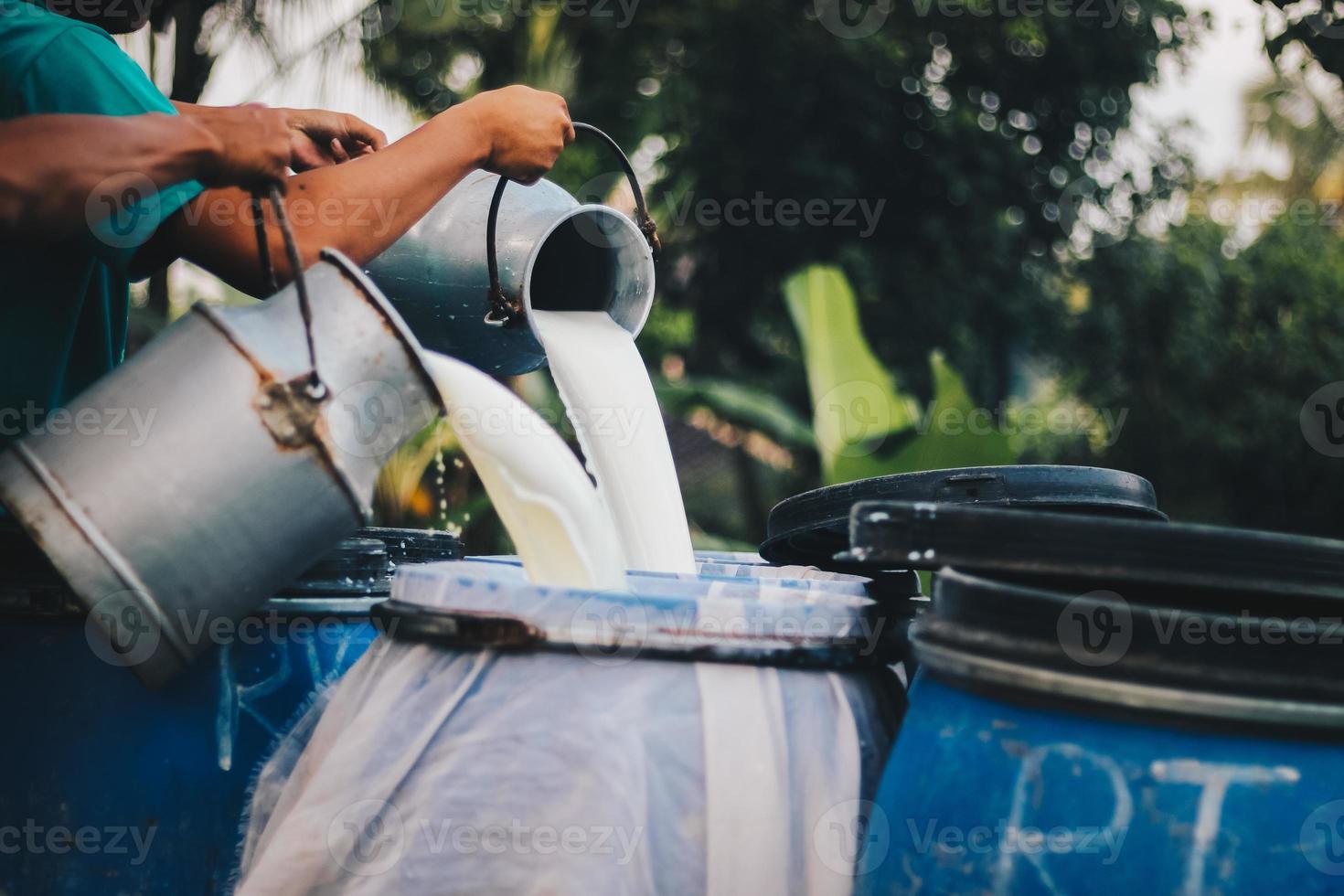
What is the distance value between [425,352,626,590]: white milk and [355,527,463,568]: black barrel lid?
37 centimetres

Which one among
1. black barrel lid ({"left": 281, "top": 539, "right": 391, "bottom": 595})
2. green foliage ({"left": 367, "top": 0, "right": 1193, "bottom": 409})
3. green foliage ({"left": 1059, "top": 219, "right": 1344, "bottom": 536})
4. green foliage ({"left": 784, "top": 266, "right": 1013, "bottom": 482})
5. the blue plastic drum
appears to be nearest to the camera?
the blue plastic drum

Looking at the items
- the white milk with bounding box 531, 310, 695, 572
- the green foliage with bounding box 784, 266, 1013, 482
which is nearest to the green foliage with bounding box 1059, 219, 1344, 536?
the green foliage with bounding box 784, 266, 1013, 482

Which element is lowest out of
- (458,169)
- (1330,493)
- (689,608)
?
(1330,493)

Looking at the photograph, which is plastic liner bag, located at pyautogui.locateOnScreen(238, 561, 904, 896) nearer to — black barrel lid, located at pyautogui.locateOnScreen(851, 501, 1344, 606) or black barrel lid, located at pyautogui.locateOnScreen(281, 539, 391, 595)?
black barrel lid, located at pyautogui.locateOnScreen(851, 501, 1344, 606)

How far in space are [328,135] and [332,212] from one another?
1.49 ft

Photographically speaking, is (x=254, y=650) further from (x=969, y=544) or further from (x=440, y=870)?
(x=969, y=544)

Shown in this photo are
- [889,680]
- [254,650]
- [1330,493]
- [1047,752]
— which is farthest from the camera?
[1330,493]

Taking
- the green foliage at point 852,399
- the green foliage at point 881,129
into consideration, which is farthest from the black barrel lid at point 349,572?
the green foliage at point 881,129

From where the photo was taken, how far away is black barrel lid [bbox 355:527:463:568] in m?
1.66

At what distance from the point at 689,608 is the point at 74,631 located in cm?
76

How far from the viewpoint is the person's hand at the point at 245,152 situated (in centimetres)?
120

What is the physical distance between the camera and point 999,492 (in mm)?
1416

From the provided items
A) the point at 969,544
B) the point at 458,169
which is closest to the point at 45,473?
the point at 458,169

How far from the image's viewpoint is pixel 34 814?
1.34 metres
